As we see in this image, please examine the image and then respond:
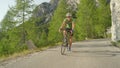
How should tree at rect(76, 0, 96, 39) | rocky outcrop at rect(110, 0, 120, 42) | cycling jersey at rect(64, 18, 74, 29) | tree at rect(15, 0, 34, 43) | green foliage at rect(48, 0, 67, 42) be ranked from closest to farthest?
cycling jersey at rect(64, 18, 74, 29) → rocky outcrop at rect(110, 0, 120, 42) → tree at rect(15, 0, 34, 43) → tree at rect(76, 0, 96, 39) → green foliage at rect(48, 0, 67, 42)

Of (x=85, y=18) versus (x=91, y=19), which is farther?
(x=91, y=19)

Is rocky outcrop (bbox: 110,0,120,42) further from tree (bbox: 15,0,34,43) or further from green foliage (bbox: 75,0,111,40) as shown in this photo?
green foliage (bbox: 75,0,111,40)

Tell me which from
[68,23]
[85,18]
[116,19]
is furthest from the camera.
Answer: [85,18]

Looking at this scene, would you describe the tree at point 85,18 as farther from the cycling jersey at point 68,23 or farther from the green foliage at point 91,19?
the cycling jersey at point 68,23

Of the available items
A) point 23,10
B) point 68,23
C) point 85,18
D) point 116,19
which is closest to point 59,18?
point 85,18

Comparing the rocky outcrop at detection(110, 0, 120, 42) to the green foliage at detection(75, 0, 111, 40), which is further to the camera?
the green foliage at detection(75, 0, 111, 40)

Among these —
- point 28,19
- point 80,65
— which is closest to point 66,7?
point 28,19

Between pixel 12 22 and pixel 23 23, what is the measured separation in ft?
6.18

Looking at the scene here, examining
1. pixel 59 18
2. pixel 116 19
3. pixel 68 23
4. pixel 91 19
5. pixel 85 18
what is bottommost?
pixel 68 23

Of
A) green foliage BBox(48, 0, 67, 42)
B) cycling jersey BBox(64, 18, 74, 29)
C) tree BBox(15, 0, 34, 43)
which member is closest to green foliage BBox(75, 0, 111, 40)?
green foliage BBox(48, 0, 67, 42)

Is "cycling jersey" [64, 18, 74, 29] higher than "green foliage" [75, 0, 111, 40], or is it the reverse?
"green foliage" [75, 0, 111, 40]

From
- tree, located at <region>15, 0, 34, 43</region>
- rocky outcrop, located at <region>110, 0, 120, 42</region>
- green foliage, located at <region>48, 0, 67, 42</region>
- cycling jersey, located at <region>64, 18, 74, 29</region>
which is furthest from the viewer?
green foliage, located at <region>48, 0, 67, 42</region>

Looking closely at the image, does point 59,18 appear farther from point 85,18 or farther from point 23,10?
point 23,10

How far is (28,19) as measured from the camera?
1656 inches
